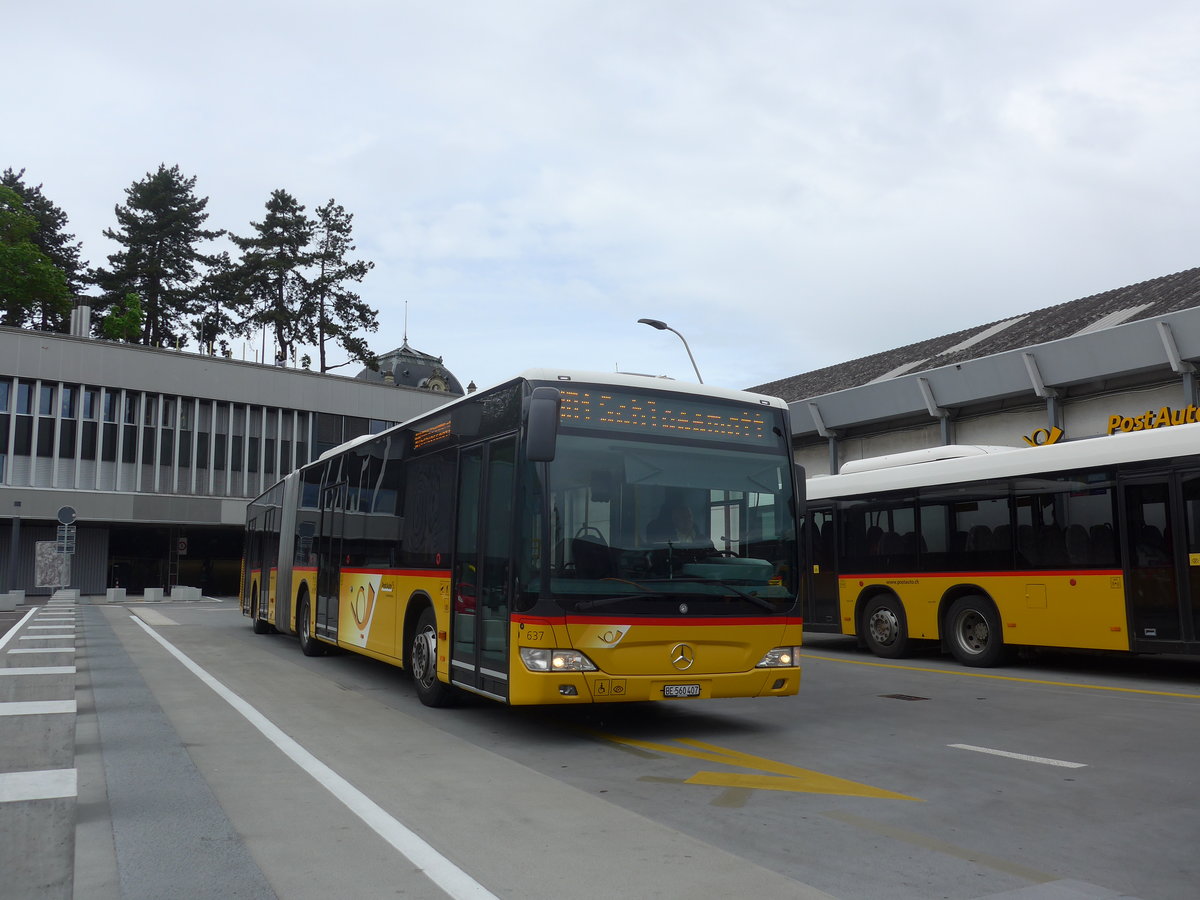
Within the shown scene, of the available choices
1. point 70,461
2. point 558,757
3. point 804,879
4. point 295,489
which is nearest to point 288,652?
point 295,489

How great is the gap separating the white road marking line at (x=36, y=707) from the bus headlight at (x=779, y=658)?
21.0ft

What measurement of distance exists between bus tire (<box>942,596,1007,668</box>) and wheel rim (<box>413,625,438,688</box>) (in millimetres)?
8246

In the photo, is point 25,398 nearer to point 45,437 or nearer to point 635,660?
point 45,437

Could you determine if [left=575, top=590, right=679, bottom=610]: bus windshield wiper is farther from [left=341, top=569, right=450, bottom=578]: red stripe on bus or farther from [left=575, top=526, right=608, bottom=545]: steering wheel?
[left=341, top=569, right=450, bottom=578]: red stripe on bus

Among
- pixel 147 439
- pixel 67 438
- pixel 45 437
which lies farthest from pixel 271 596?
pixel 147 439

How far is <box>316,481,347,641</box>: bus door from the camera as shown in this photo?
14469 millimetres

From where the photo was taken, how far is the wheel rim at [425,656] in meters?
10.4

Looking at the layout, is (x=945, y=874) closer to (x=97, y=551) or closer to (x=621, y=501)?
(x=621, y=501)

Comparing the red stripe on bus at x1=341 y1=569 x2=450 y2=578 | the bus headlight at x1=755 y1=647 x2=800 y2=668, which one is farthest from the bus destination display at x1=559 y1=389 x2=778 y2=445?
the red stripe on bus at x1=341 y1=569 x2=450 y2=578

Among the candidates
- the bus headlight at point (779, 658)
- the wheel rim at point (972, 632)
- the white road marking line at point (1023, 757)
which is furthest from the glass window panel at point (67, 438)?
the white road marking line at point (1023, 757)

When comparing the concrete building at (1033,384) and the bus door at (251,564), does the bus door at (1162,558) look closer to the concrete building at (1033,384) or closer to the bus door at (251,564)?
the concrete building at (1033,384)

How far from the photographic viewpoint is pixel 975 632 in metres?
14.9

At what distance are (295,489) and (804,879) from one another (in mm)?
14688

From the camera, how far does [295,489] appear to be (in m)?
18.0
